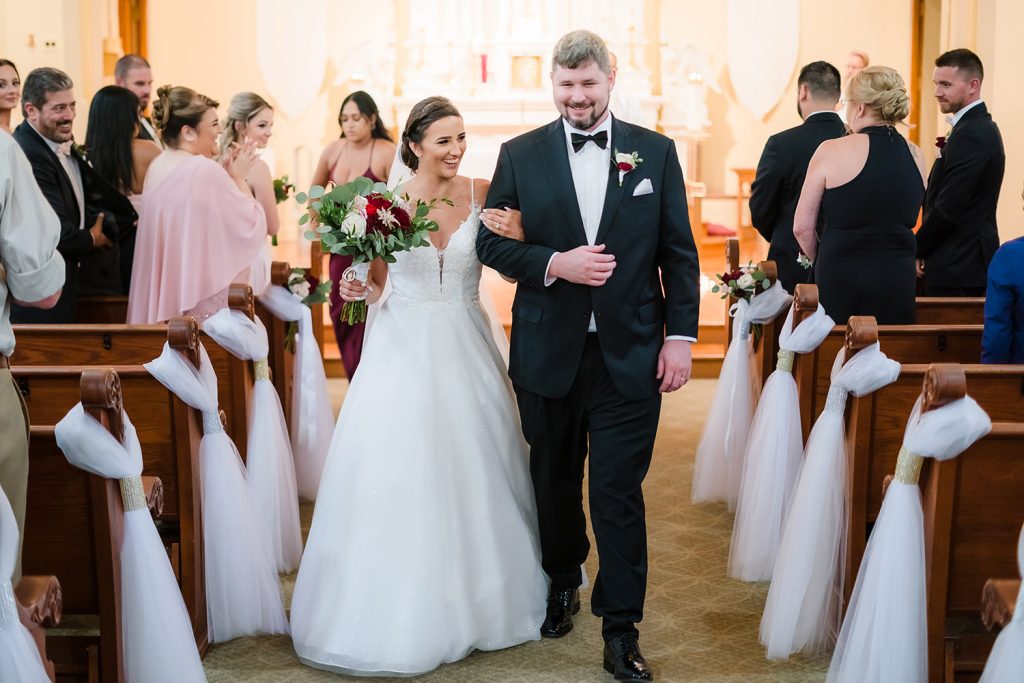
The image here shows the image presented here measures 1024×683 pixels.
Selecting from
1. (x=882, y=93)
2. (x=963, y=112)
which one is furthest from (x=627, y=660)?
(x=963, y=112)

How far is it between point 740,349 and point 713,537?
896 mm

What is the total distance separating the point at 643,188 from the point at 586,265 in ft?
0.98

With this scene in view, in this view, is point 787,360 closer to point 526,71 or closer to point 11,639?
point 11,639

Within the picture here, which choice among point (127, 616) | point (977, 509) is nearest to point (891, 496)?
point (977, 509)

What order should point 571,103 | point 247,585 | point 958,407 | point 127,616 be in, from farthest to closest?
1. point 247,585
2. point 571,103
3. point 127,616
4. point 958,407

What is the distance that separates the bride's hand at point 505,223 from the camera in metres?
3.47

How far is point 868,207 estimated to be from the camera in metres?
4.35

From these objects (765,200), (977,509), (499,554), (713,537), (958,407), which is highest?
(765,200)

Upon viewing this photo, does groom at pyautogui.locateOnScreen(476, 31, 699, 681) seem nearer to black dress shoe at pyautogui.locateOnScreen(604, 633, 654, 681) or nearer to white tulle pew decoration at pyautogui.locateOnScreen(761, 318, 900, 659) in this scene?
black dress shoe at pyautogui.locateOnScreen(604, 633, 654, 681)

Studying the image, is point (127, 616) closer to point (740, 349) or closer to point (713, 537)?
point (713, 537)

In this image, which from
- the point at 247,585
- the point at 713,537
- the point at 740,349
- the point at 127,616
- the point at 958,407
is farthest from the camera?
the point at 740,349

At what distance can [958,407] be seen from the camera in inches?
112

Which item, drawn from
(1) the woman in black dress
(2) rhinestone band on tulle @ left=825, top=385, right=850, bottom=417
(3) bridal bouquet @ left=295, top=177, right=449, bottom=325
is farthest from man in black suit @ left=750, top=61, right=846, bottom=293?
(3) bridal bouquet @ left=295, top=177, right=449, bottom=325

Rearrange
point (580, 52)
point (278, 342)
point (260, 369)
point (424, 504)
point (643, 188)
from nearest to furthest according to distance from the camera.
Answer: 1. point (580, 52)
2. point (643, 188)
3. point (424, 504)
4. point (260, 369)
5. point (278, 342)
